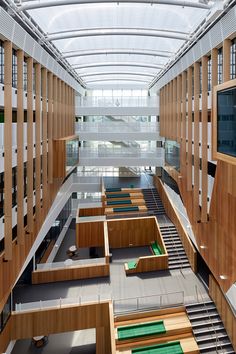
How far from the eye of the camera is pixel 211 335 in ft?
48.5

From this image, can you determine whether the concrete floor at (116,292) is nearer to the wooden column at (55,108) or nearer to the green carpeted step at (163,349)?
the green carpeted step at (163,349)

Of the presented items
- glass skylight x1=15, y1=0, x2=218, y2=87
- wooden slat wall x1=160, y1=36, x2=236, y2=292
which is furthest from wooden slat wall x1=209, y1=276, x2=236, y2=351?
glass skylight x1=15, y1=0, x2=218, y2=87

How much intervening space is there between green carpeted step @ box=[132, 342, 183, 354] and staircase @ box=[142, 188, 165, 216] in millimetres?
12810

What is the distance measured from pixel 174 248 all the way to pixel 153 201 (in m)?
7.91

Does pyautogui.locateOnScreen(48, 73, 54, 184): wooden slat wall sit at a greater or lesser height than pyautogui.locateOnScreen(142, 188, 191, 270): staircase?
greater

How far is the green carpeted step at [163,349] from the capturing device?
1373 centimetres

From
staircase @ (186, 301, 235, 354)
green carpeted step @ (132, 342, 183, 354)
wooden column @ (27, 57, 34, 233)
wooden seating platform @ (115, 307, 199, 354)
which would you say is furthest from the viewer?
wooden column @ (27, 57, 34, 233)

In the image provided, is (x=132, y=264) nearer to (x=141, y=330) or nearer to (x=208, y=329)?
(x=141, y=330)

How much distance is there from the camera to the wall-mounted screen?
10789 mm

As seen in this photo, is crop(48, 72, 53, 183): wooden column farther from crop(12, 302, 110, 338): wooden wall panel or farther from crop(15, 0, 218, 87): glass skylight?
crop(12, 302, 110, 338): wooden wall panel

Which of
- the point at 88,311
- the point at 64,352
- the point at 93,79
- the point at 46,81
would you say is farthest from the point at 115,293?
the point at 93,79

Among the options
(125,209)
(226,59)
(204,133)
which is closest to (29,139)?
(204,133)

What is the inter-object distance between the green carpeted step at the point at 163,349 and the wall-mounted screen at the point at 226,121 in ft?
28.5

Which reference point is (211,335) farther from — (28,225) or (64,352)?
(28,225)
